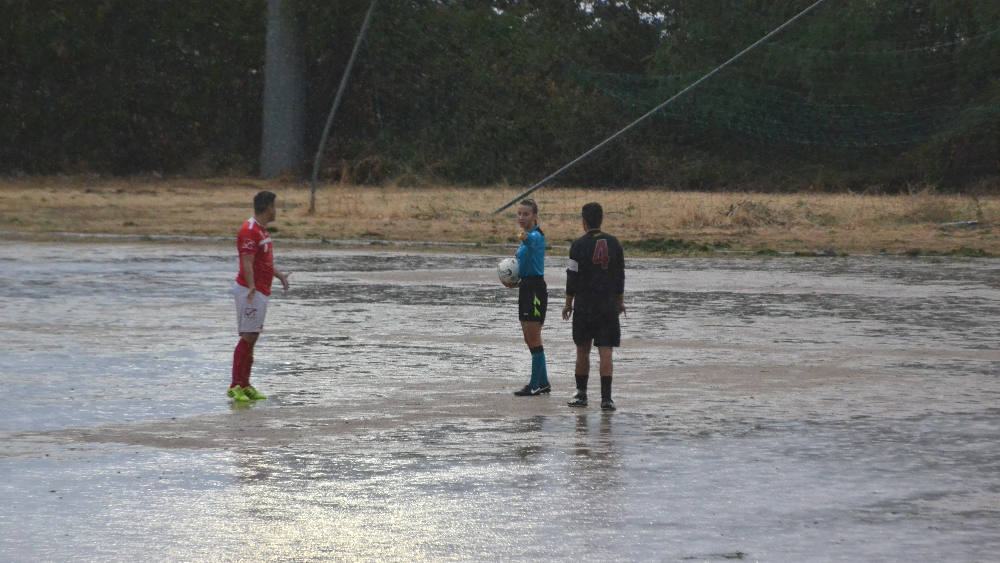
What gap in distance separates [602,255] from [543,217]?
24582 millimetres

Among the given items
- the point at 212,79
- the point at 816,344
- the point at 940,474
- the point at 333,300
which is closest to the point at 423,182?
the point at 212,79

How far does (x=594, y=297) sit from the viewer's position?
10.7m

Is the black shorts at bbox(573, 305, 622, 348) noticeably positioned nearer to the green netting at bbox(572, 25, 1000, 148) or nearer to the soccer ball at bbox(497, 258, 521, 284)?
the soccer ball at bbox(497, 258, 521, 284)

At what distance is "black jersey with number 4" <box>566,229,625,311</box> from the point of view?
1064cm

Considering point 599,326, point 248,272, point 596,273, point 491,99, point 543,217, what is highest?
point 491,99

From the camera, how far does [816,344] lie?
14.0 metres

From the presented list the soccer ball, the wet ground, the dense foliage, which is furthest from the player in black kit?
the dense foliage

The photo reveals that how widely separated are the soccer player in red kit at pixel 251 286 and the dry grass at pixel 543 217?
17.9m

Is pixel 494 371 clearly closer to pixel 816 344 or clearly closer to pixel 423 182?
pixel 816 344

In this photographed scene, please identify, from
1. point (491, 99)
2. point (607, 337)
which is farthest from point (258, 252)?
point (491, 99)

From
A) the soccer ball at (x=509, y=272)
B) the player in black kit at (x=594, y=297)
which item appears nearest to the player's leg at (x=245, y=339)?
the soccer ball at (x=509, y=272)

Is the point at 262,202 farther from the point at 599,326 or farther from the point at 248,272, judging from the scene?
the point at 599,326

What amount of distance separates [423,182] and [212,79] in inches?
398

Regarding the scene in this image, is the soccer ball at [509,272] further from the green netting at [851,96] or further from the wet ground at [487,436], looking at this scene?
the green netting at [851,96]
